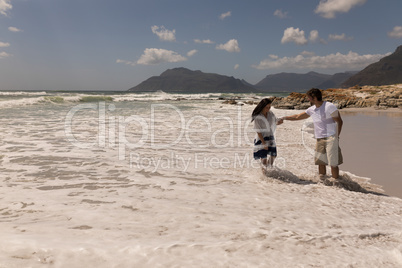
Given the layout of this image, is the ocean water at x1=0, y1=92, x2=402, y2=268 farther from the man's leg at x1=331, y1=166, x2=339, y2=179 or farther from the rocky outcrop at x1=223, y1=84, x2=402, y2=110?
the rocky outcrop at x1=223, y1=84, x2=402, y2=110

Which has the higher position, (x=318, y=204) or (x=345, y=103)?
(x=345, y=103)

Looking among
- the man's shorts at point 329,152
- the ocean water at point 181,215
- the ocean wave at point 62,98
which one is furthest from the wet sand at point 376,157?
the ocean wave at point 62,98

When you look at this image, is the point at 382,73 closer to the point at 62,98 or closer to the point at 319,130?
the point at 62,98

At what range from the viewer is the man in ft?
15.7

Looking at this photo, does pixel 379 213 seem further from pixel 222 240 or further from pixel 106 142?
pixel 106 142

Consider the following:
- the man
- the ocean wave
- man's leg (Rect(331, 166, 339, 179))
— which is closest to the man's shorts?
the man

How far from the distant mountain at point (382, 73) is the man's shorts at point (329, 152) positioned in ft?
637

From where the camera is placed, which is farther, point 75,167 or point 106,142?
point 106,142

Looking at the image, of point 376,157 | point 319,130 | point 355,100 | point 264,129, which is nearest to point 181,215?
point 264,129

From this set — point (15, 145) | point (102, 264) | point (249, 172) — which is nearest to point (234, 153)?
point (249, 172)

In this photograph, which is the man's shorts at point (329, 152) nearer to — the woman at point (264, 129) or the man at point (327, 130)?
the man at point (327, 130)

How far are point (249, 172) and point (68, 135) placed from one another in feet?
24.0

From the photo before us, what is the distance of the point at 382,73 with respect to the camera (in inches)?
6924

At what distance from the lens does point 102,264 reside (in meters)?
2.44
